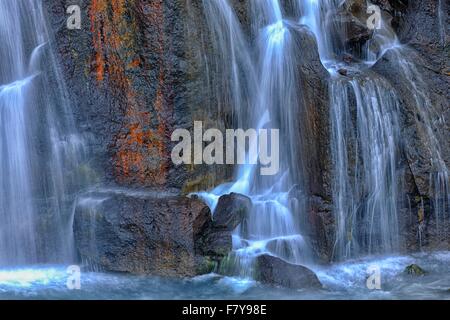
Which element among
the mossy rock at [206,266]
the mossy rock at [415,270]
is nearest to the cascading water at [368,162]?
the mossy rock at [415,270]

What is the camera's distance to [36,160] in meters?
8.99

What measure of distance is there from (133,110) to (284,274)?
10.2 ft

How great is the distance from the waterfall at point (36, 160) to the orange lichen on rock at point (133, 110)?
0.77m

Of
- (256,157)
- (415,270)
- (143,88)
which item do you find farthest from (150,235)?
(415,270)

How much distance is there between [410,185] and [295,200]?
5.96 ft

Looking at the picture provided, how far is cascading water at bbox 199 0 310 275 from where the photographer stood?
8844mm

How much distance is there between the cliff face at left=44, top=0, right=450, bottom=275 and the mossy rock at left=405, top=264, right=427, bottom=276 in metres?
0.90

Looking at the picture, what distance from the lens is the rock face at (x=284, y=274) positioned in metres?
7.77

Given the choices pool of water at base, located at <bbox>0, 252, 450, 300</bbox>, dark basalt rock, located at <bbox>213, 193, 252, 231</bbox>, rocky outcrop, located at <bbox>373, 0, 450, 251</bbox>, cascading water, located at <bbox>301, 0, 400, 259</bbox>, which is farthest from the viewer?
rocky outcrop, located at <bbox>373, 0, 450, 251</bbox>

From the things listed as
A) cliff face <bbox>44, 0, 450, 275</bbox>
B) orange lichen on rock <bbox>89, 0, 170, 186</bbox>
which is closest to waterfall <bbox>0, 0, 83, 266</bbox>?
cliff face <bbox>44, 0, 450, 275</bbox>

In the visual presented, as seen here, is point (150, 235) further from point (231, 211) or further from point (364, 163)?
point (364, 163)

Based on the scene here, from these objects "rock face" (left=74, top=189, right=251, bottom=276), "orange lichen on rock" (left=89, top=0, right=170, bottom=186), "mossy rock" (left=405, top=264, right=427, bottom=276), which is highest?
"orange lichen on rock" (left=89, top=0, right=170, bottom=186)

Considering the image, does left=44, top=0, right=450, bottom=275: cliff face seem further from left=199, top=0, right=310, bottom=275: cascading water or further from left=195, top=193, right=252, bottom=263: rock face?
left=195, top=193, right=252, bottom=263: rock face

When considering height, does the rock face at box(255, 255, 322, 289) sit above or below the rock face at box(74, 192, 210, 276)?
below
